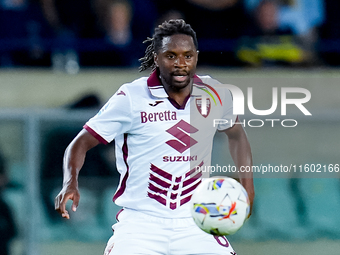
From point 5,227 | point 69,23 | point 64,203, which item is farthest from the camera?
point 69,23

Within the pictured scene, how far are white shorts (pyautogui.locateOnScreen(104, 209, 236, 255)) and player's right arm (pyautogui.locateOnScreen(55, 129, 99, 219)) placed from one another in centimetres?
43

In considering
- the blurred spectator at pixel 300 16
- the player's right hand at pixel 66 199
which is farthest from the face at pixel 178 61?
the blurred spectator at pixel 300 16

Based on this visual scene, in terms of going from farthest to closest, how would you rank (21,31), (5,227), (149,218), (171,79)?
(21,31) → (5,227) → (171,79) → (149,218)

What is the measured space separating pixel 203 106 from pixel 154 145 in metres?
0.47

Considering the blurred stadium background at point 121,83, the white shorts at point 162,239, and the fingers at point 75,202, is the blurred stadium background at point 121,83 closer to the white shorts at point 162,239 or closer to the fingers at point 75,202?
the white shorts at point 162,239

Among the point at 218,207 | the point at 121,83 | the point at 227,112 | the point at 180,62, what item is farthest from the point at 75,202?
the point at 121,83

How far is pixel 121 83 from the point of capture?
24.1 ft

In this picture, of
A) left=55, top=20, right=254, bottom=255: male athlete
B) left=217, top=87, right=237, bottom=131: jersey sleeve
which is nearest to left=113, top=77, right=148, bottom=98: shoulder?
left=55, top=20, right=254, bottom=255: male athlete

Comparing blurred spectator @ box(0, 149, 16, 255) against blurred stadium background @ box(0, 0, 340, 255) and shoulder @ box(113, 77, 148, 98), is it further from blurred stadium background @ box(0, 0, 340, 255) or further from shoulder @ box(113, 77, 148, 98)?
shoulder @ box(113, 77, 148, 98)

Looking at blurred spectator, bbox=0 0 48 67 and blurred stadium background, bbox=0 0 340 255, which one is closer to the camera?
blurred stadium background, bbox=0 0 340 255

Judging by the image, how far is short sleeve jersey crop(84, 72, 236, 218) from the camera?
4.07 meters

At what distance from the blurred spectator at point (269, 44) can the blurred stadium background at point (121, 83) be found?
0.01m

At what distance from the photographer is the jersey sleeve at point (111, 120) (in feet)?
13.3

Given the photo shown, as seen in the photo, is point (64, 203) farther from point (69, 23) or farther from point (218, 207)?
point (69, 23)
